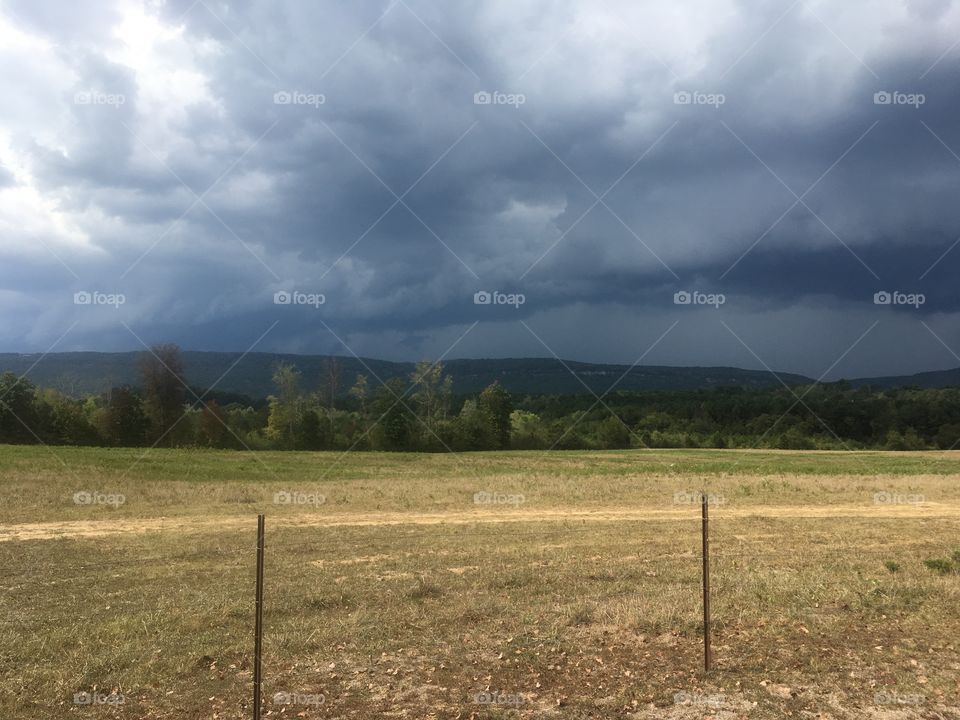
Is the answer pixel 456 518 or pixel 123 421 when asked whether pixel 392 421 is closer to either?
pixel 123 421

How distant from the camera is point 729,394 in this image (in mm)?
123812

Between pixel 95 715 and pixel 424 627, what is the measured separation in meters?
4.28

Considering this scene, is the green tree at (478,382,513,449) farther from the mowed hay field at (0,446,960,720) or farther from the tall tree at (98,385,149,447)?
the mowed hay field at (0,446,960,720)

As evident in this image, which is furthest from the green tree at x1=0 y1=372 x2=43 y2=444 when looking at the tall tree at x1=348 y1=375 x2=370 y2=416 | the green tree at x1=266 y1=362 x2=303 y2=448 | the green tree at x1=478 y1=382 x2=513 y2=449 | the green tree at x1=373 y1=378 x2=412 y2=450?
the green tree at x1=478 y1=382 x2=513 y2=449

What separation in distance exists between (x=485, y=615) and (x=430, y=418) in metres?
78.0

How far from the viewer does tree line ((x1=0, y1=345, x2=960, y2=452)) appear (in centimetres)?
7675

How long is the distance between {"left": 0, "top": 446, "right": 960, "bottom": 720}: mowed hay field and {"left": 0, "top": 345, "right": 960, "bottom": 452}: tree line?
179 feet

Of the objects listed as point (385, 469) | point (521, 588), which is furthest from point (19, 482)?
point (521, 588)

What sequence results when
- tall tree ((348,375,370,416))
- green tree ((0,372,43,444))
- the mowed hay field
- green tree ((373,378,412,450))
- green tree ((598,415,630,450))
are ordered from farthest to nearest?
green tree ((598,415,630,450)) → tall tree ((348,375,370,416)) → green tree ((373,378,412,450)) → green tree ((0,372,43,444)) → the mowed hay field

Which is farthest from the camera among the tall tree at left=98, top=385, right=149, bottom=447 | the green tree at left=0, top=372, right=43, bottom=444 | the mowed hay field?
the tall tree at left=98, top=385, right=149, bottom=447

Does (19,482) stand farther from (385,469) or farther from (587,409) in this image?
(587,409)

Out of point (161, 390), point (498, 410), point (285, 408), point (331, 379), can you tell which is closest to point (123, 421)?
point (161, 390)

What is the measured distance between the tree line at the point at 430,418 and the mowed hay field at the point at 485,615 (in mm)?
54449

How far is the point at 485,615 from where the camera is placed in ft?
35.2
